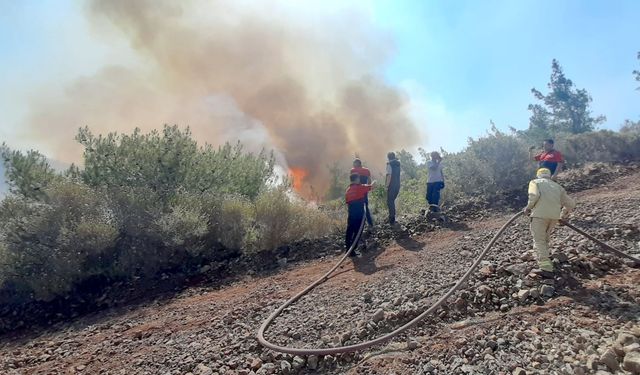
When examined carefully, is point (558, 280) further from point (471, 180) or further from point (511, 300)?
point (471, 180)

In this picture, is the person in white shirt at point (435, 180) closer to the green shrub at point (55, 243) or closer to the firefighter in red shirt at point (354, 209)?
the firefighter in red shirt at point (354, 209)

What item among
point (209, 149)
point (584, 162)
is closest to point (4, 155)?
point (209, 149)

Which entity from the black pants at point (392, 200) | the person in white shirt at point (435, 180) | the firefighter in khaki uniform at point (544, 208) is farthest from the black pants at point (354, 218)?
the firefighter in khaki uniform at point (544, 208)

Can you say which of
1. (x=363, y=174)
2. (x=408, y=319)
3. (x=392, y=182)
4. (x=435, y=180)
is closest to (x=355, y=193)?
(x=363, y=174)

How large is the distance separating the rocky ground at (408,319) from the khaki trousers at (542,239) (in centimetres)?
20

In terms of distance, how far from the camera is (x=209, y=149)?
40.1ft

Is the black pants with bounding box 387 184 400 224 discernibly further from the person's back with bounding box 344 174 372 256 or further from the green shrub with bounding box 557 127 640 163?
the green shrub with bounding box 557 127 640 163

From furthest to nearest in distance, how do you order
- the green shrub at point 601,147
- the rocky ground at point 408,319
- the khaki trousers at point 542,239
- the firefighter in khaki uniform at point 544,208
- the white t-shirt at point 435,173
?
the green shrub at point 601,147 → the white t-shirt at point 435,173 → the firefighter in khaki uniform at point 544,208 → the khaki trousers at point 542,239 → the rocky ground at point 408,319

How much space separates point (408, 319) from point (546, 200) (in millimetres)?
2385

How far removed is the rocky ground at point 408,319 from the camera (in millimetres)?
3832

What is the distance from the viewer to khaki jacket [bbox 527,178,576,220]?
213 inches

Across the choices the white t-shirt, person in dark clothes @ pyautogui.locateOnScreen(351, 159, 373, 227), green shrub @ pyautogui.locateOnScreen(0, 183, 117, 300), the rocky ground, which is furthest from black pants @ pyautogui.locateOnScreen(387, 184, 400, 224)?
green shrub @ pyautogui.locateOnScreen(0, 183, 117, 300)

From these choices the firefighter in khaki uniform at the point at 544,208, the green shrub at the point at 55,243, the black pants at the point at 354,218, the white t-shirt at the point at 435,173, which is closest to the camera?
the firefighter in khaki uniform at the point at 544,208

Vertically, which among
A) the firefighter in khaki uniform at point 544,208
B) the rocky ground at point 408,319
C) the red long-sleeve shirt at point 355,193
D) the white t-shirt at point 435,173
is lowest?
the rocky ground at point 408,319
